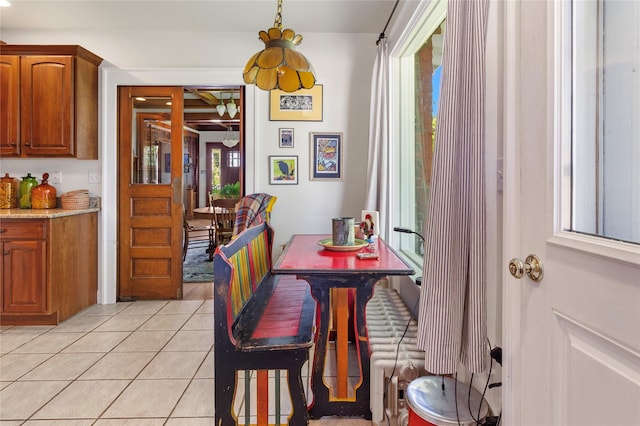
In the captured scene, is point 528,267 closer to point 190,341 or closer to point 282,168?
point 190,341

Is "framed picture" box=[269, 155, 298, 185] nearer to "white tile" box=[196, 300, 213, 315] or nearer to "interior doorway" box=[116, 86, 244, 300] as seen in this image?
"interior doorway" box=[116, 86, 244, 300]

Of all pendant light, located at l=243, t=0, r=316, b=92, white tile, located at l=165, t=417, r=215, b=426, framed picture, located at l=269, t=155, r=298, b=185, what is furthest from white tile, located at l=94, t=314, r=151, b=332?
pendant light, located at l=243, t=0, r=316, b=92

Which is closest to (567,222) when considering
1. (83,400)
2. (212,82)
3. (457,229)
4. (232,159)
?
(457,229)

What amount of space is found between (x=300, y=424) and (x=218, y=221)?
163 inches

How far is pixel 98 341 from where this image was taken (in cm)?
270

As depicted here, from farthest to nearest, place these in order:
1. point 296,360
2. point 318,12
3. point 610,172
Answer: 1. point 318,12
2. point 296,360
3. point 610,172

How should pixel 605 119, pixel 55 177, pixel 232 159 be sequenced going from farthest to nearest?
pixel 232 159 < pixel 55 177 < pixel 605 119

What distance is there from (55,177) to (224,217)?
2113 mm

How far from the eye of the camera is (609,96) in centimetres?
83

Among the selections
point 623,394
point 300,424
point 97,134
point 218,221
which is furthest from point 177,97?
point 623,394

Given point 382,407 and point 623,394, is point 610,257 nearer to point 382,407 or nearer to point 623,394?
point 623,394

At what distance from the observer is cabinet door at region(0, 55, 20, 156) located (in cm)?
324

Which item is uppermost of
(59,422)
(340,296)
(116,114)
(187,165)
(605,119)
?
(187,165)

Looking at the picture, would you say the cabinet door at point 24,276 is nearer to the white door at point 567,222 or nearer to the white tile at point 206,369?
the white tile at point 206,369
